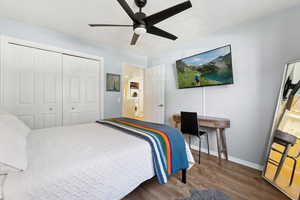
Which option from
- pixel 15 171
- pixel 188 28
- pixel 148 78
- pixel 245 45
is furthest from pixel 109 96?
pixel 245 45

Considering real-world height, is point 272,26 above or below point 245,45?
above

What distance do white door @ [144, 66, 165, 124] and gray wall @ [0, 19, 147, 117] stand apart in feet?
2.07

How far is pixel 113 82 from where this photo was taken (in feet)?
11.4

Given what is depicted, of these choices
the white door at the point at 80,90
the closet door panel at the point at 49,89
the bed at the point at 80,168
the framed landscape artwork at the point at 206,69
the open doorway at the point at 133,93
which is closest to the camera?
the bed at the point at 80,168

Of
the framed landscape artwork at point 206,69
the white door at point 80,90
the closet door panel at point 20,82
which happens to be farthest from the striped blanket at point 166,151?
the closet door panel at point 20,82

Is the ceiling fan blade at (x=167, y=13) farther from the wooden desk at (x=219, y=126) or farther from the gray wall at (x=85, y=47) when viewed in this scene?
the gray wall at (x=85, y=47)

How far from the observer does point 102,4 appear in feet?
6.15

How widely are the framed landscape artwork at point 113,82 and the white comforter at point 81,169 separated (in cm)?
207

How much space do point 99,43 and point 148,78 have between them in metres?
1.59

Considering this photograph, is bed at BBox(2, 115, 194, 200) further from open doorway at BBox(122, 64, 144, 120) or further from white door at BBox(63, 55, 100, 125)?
open doorway at BBox(122, 64, 144, 120)

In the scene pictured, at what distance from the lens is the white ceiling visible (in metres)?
1.86

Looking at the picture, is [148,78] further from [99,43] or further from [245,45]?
[245,45]

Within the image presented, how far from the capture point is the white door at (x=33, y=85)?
7.45 ft

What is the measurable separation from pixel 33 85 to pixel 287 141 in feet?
13.5
